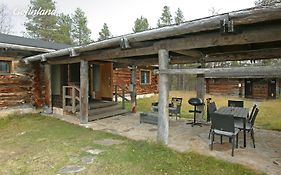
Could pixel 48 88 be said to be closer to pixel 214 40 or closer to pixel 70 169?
pixel 70 169

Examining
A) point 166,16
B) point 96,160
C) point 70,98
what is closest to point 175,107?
point 70,98

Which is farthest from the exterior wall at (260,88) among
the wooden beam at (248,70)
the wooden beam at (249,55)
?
the wooden beam at (248,70)

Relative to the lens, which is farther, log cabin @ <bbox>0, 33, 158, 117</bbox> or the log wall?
the log wall

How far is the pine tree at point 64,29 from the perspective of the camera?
85.5 feet

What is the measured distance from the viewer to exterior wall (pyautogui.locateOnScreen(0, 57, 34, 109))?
28.8 feet

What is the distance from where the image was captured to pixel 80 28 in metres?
29.3

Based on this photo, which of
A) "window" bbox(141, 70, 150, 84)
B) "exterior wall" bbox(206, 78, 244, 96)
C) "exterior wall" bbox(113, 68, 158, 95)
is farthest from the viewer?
"exterior wall" bbox(206, 78, 244, 96)

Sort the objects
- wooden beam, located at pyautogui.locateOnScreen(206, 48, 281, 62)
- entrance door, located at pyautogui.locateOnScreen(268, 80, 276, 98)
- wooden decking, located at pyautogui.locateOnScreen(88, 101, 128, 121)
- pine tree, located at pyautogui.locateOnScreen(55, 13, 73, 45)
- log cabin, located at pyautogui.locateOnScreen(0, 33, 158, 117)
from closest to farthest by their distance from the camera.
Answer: wooden beam, located at pyautogui.locateOnScreen(206, 48, 281, 62)
wooden decking, located at pyautogui.locateOnScreen(88, 101, 128, 121)
log cabin, located at pyautogui.locateOnScreen(0, 33, 158, 117)
entrance door, located at pyautogui.locateOnScreen(268, 80, 276, 98)
pine tree, located at pyautogui.locateOnScreen(55, 13, 73, 45)

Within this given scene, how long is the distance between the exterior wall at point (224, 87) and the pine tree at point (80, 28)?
54.8 feet

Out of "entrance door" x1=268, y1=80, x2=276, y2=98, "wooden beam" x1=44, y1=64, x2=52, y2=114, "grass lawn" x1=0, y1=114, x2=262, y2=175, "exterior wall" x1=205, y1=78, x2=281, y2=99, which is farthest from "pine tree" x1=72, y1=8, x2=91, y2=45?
"grass lawn" x1=0, y1=114, x2=262, y2=175

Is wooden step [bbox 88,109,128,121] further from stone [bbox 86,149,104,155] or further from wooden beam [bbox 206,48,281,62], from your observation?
wooden beam [bbox 206,48,281,62]

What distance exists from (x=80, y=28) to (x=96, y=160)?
27305mm

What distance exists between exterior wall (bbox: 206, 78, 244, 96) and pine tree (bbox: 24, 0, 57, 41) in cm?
1761

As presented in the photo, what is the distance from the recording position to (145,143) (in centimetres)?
530
